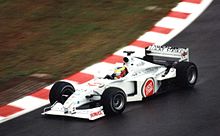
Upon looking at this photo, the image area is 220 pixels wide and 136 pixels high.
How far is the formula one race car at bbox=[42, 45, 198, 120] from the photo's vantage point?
460 inches

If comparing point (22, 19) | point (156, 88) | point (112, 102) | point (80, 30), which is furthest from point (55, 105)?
point (22, 19)

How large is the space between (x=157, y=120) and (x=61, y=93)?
2085 mm

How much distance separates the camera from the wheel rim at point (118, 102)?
1168 centimetres

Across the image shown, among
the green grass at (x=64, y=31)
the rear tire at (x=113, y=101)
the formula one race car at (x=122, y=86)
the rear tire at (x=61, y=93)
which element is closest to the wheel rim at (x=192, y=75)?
the formula one race car at (x=122, y=86)

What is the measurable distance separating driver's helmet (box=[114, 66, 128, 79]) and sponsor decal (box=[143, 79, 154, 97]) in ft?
1.51

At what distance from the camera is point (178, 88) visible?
1311 centimetres

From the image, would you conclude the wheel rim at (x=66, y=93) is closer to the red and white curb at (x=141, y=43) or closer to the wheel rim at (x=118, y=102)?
the red and white curb at (x=141, y=43)

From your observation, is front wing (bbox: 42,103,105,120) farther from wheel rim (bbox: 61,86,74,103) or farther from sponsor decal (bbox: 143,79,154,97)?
sponsor decal (bbox: 143,79,154,97)

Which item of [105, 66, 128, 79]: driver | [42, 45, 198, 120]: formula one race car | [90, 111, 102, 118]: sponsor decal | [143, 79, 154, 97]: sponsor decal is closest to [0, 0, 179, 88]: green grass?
[42, 45, 198, 120]: formula one race car

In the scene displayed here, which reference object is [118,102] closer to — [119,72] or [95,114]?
[95,114]

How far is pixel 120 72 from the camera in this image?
12.4 m

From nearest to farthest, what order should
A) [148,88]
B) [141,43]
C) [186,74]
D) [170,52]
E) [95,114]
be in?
[95,114] → [148,88] → [186,74] → [170,52] → [141,43]

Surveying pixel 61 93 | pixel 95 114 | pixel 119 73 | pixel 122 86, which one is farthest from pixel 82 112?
pixel 119 73

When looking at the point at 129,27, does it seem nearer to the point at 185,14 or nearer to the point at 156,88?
the point at 185,14
